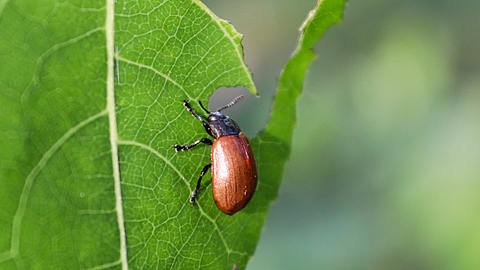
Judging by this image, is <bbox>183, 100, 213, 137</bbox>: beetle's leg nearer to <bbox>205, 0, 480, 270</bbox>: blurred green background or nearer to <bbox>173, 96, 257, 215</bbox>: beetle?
<bbox>173, 96, 257, 215</bbox>: beetle

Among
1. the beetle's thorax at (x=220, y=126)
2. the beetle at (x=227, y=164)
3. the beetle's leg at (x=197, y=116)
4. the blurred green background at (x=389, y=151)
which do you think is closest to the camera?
the beetle's leg at (x=197, y=116)

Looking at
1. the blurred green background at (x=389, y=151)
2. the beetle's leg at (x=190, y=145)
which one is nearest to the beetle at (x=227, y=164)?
the beetle's leg at (x=190, y=145)

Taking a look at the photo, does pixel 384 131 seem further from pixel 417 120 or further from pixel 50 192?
Answer: pixel 50 192

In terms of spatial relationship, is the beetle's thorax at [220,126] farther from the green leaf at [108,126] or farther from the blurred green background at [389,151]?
the blurred green background at [389,151]

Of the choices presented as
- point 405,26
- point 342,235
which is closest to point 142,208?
point 342,235

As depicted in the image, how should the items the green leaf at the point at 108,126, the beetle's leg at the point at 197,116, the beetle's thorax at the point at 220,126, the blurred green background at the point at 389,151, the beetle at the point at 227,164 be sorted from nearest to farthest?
the green leaf at the point at 108,126, the beetle's leg at the point at 197,116, the beetle at the point at 227,164, the beetle's thorax at the point at 220,126, the blurred green background at the point at 389,151

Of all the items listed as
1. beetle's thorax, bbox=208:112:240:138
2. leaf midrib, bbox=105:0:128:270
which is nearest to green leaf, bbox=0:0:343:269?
leaf midrib, bbox=105:0:128:270
